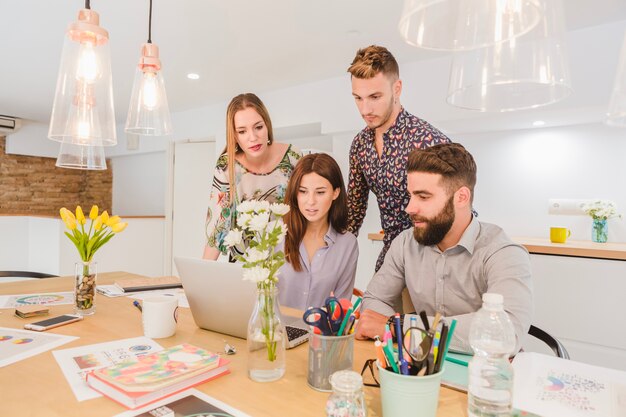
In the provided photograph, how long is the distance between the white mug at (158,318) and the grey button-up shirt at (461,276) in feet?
2.07

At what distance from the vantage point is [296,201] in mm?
1726

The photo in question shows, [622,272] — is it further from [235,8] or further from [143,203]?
[143,203]

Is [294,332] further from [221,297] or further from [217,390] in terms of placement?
[217,390]

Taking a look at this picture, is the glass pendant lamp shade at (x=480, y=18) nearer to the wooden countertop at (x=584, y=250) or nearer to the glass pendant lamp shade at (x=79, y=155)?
the glass pendant lamp shade at (x=79, y=155)

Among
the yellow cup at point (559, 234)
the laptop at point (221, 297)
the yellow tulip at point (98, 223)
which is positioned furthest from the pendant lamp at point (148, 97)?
the yellow cup at point (559, 234)

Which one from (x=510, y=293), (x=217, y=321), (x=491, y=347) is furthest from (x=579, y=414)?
(x=217, y=321)

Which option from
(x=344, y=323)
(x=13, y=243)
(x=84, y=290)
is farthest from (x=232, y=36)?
(x=13, y=243)

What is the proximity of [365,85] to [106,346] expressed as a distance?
1.27 m

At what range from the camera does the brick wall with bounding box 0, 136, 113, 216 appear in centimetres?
643

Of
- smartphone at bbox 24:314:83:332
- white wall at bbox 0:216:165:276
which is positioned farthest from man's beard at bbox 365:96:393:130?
white wall at bbox 0:216:165:276

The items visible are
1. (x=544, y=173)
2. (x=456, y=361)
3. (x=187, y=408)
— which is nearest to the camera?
(x=187, y=408)

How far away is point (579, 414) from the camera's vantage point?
2.26 feet

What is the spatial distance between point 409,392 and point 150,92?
4.37ft

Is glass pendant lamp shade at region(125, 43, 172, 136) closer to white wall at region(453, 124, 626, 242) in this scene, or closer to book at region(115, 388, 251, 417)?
book at region(115, 388, 251, 417)
